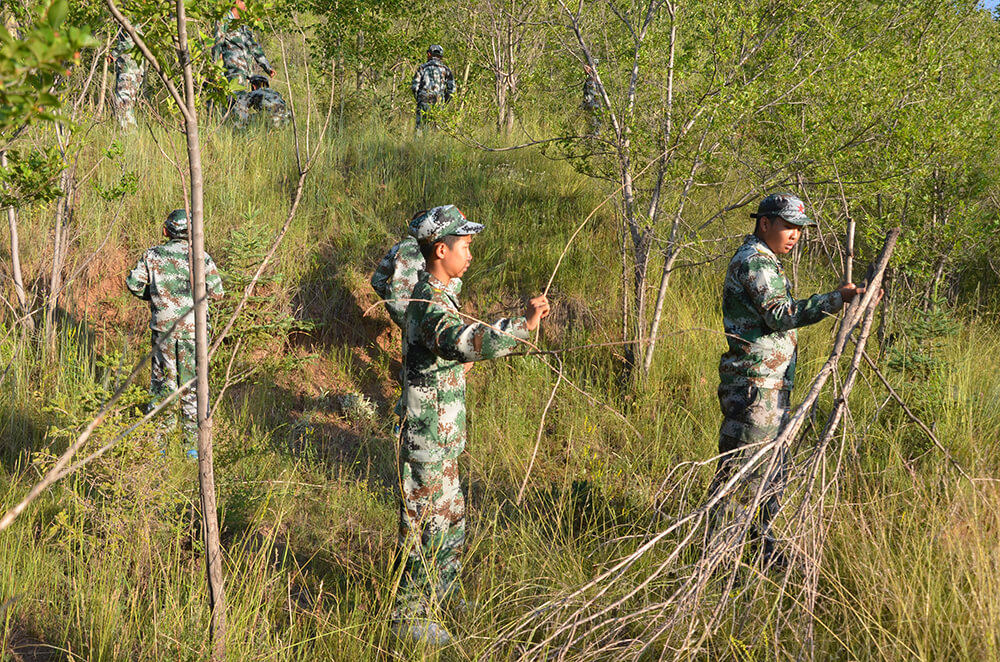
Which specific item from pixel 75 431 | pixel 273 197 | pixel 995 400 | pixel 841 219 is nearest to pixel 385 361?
pixel 273 197

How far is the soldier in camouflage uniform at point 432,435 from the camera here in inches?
118

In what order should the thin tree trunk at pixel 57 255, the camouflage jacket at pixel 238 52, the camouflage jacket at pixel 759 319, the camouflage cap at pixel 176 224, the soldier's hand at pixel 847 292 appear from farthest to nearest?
the camouflage jacket at pixel 238 52, the thin tree trunk at pixel 57 255, the camouflage cap at pixel 176 224, the camouflage jacket at pixel 759 319, the soldier's hand at pixel 847 292

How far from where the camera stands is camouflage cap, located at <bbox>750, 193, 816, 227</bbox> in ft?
11.4

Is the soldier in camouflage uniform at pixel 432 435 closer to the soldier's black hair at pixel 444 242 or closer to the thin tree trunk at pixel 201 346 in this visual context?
the soldier's black hair at pixel 444 242

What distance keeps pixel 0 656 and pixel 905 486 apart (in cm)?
412

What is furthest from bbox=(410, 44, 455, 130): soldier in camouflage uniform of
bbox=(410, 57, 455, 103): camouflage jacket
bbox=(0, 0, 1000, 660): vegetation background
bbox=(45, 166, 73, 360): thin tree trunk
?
bbox=(45, 166, 73, 360): thin tree trunk

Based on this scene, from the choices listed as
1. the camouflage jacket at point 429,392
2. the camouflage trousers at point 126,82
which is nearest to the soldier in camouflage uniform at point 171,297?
the camouflage jacket at point 429,392

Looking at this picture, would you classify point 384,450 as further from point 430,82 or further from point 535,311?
point 430,82

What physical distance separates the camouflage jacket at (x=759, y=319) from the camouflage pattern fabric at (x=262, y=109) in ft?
21.6

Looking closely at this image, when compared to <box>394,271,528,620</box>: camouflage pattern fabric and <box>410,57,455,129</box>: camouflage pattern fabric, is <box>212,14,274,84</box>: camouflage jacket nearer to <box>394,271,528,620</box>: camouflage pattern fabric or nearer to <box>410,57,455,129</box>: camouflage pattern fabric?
<box>410,57,455,129</box>: camouflage pattern fabric

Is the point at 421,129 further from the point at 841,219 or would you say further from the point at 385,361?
the point at 841,219

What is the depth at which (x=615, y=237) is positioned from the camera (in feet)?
22.1

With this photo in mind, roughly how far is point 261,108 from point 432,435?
7.46m

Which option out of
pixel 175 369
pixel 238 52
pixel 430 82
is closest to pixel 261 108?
pixel 238 52
